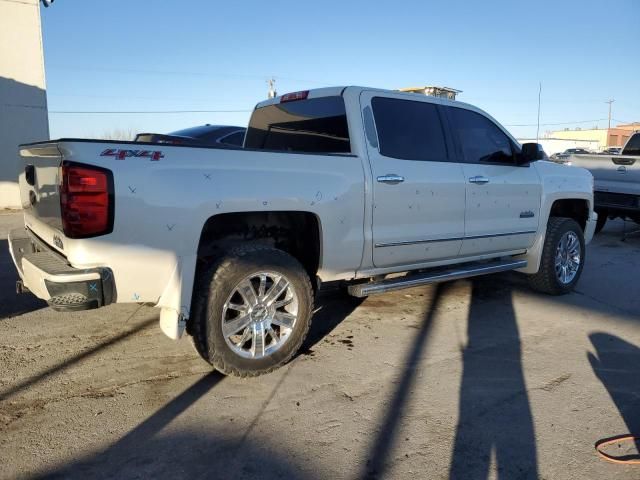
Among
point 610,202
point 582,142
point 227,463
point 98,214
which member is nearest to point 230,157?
point 98,214

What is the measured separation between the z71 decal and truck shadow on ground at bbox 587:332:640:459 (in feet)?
9.95

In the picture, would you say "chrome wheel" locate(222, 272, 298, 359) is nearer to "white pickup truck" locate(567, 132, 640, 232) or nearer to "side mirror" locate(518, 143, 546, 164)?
"side mirror" locate(518, 143, 546, 164)

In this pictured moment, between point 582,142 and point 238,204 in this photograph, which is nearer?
point 238,204

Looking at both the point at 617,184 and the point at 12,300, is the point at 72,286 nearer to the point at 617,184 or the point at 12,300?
the point at 12,300

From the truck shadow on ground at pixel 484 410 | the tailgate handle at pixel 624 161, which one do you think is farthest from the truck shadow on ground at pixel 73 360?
the tailgate handle at pixel 624 161

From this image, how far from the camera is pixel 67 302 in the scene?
297 cm

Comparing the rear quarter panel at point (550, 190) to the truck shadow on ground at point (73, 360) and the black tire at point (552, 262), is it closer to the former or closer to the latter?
the black tire at point (552, 262)

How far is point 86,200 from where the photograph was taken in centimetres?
289

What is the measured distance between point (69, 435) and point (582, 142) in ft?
247

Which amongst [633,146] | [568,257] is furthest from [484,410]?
[633,146]

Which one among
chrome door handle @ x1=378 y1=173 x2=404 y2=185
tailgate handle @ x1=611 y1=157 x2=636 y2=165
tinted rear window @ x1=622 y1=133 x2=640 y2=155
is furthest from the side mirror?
tinted rear window @ x1=622 y1=133 x2=640 y2=155

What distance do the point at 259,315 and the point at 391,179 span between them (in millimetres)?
1471

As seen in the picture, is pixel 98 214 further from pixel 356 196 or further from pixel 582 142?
pixel 582 142

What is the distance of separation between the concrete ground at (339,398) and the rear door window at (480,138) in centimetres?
154
